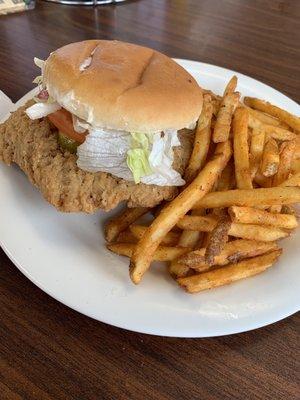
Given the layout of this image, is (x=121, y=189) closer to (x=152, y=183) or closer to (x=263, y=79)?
(x=152, y=183)

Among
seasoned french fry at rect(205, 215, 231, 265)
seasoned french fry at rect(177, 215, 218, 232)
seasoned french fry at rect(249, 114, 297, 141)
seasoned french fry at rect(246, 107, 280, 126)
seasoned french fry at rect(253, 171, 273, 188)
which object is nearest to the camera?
seasoned french fry at rect(205, 215, 231, 265)

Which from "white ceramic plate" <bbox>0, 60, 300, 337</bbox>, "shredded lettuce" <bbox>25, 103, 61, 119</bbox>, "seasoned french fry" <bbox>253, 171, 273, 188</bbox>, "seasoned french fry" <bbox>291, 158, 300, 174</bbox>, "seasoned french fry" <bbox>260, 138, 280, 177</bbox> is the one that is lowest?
"white ceramic plate" <bbox>0, 60, 300, 337</bbox>

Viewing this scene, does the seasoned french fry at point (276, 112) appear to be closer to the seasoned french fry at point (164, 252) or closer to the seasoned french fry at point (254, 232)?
the seasoned french fry at point (254, 232)

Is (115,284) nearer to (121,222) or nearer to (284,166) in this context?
(121,222)

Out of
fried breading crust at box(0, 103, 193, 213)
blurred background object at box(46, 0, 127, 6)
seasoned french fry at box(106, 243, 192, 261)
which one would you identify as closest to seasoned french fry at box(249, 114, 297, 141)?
fried breading crust at box(0, 103, 193, 213)

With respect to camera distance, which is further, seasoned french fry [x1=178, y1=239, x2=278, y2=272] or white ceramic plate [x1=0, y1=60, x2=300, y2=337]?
seasoned french fry [x1=178, y1=239, x2=278, y2=272]

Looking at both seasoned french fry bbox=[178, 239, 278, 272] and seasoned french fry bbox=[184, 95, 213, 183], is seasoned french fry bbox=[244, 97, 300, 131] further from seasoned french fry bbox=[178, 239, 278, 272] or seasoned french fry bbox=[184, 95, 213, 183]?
seasoned french fry bbox=[178, 239, 278, 272]

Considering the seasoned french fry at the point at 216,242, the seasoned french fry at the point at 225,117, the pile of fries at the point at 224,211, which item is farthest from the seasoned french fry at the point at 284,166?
the seasoned french fry at the point at 216,242

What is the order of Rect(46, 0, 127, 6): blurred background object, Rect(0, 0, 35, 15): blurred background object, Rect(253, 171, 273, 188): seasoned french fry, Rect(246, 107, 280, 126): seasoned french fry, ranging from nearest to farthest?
Rect(253, 171, 273, 188): seasoned french fry → Rect(246, 107, 280, 126): seasoned french fry → Rect(0, 0, 35, 15): blurred background object → Rect(46, 0, 127, 6): blurred background object
